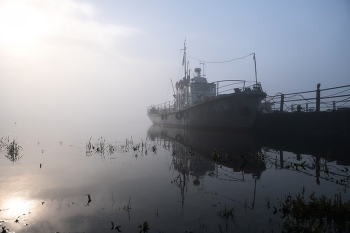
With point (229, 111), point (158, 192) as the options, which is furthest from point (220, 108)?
point (158, 192)

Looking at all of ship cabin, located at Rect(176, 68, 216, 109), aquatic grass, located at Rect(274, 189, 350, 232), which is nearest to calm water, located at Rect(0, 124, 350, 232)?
aquatic grass, located at Rect(274, 189, 350, 232)

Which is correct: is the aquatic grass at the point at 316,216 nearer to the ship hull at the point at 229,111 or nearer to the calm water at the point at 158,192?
the calm water at the point at 158,192

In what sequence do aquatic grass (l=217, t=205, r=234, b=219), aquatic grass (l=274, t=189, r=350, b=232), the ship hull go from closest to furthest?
aquatic grass (l=274, t=189, r=350, b=232) → aquatic grass (l=217, t=205, r=234, b=219) → the ship hull

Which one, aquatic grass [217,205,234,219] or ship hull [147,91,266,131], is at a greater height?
ship hull [147,91,266,131]

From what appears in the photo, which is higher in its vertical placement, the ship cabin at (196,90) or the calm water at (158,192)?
the ship cabin at (196,90)

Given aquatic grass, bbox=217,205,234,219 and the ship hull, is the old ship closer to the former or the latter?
the ship hull

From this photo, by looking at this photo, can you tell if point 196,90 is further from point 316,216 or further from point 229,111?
point 316,216

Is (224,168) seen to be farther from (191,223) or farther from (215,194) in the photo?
(191,223)

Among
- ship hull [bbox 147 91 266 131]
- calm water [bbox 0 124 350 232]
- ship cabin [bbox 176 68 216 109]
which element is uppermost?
ship cabin [bbox 176 68 216 109]

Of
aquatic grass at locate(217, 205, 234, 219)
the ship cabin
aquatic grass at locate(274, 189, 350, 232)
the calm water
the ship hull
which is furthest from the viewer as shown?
the ship cabin

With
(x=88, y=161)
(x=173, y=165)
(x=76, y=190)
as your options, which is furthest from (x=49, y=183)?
(x=173, y=165)

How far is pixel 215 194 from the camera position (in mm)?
4414

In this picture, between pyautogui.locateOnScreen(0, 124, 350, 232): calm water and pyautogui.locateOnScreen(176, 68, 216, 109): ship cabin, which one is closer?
pyautogui.locateOnScreen(0, 124, 350, 232): calm water

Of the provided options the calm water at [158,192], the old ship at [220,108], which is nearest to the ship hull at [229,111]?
the old ship at [220,108]
